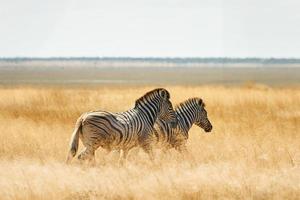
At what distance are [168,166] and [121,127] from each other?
3.69ft

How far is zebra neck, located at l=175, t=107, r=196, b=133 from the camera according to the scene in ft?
45.9

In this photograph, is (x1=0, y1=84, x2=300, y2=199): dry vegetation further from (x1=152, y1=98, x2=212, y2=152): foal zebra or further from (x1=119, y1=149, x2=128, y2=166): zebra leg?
(x1=152, y1=98, x2=212, y2=152): foal zebra

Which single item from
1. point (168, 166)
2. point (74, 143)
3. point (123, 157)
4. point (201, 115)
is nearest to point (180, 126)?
point (201, 115)

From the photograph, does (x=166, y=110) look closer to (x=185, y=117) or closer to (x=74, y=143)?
(x=185, y=117)

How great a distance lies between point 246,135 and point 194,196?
763 centimetres

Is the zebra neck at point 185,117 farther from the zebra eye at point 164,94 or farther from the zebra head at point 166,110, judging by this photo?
the zebra eye at point 164,94

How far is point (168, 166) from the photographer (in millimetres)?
11500

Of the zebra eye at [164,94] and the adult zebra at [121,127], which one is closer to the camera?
the adult zebra at [121,127]

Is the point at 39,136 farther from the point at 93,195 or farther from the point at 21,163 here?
the point at 93,195

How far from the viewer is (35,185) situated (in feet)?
32.0

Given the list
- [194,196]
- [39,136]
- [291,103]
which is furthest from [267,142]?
[291,103]

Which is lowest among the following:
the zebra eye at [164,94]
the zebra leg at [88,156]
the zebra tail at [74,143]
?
the zebra leg at [88,156]

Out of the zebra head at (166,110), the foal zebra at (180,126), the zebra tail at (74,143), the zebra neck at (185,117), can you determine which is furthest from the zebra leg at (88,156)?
the zebra neck at (185,117)

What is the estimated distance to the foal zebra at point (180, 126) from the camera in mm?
13422
